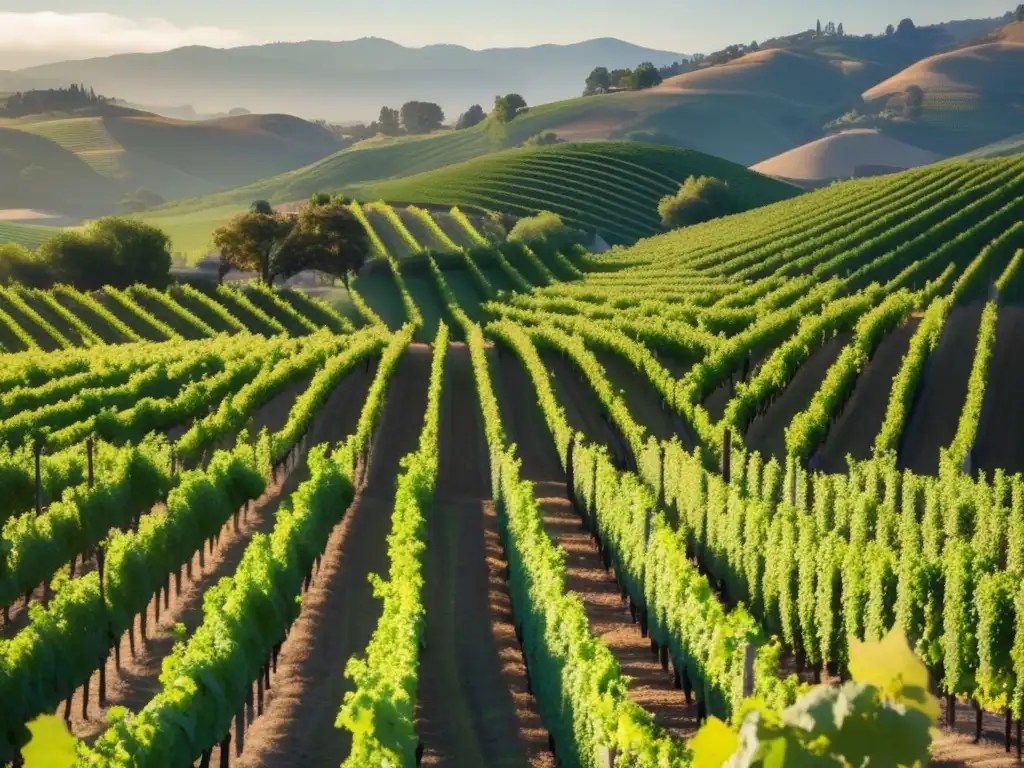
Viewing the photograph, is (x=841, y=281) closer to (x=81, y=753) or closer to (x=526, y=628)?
(x=526, y=628)

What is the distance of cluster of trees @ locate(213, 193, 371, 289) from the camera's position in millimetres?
87188

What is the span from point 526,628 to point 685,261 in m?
57.1

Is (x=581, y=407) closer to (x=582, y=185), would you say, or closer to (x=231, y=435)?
(x=231, y=435)

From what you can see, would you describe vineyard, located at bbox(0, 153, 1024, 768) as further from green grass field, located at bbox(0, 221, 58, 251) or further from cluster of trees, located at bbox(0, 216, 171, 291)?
green grass field, located at bbox(0, 221, 58, 251)

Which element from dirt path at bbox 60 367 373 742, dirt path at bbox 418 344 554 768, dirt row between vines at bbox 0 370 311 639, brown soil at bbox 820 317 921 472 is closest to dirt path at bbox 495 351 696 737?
dirt path at bbox 418 344 554 768

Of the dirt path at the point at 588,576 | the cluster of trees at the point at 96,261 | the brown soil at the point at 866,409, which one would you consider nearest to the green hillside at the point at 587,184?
the cluster of trees at the point at 96,261

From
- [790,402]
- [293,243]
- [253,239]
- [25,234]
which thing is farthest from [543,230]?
[25,234]

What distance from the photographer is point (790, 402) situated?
150 feet

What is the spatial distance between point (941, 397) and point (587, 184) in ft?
346

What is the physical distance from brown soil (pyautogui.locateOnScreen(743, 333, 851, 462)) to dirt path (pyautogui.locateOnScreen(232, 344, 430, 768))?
11901 millimetres

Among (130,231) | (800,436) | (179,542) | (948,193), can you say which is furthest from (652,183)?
(179,542)

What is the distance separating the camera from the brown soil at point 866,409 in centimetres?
4106

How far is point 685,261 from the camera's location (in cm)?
7775

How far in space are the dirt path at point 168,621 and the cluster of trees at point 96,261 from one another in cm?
4493
